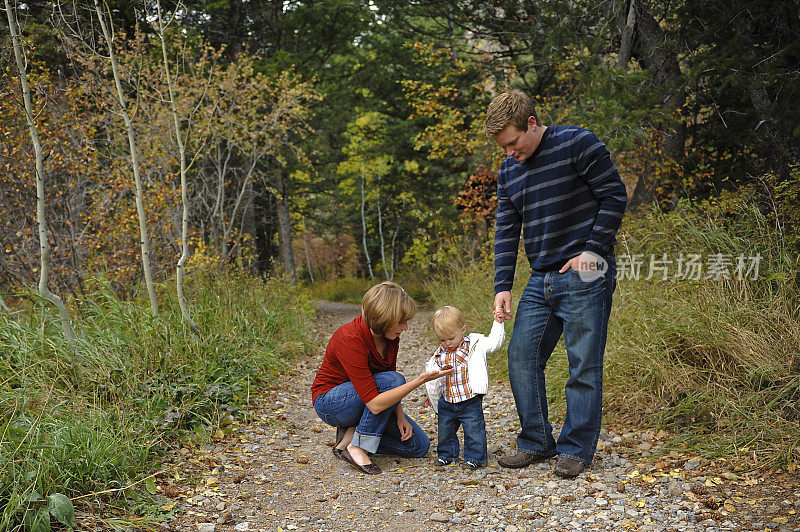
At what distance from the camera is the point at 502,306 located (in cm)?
334

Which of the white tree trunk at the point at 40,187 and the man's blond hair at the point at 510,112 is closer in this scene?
the man's blond hair at the point at 510,112

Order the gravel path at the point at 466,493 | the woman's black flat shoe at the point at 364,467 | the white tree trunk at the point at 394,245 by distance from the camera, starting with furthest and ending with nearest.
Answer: the white tree trunk at the point at 394,245
the woman's black flat shoe at the point at 364,467
the gravel path at the point at 466,493

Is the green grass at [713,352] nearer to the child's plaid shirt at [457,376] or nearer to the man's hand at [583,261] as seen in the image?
the child's plaid shirt at [457,376]

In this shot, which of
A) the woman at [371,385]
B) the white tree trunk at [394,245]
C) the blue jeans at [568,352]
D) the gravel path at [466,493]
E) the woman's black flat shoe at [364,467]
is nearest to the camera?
the gravel path at [466,493]

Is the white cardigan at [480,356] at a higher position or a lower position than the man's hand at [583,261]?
lower

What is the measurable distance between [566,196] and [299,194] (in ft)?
36.2

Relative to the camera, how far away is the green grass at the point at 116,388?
9.34ft

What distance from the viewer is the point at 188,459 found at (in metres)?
3.64

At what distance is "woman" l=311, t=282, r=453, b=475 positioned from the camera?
322 centimetres

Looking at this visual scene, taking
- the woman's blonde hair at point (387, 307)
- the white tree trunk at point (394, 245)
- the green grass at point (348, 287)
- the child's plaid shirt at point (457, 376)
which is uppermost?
the woman's blonde hair at point (387, 307)

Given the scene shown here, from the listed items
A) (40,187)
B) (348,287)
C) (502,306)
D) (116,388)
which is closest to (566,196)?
(502,306)

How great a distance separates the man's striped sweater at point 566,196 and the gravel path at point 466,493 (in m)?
1.15

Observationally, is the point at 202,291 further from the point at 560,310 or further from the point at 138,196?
the point at 560,310

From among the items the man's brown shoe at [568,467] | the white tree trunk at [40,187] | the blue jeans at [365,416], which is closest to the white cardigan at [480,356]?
the blue jeans at [365,416]
